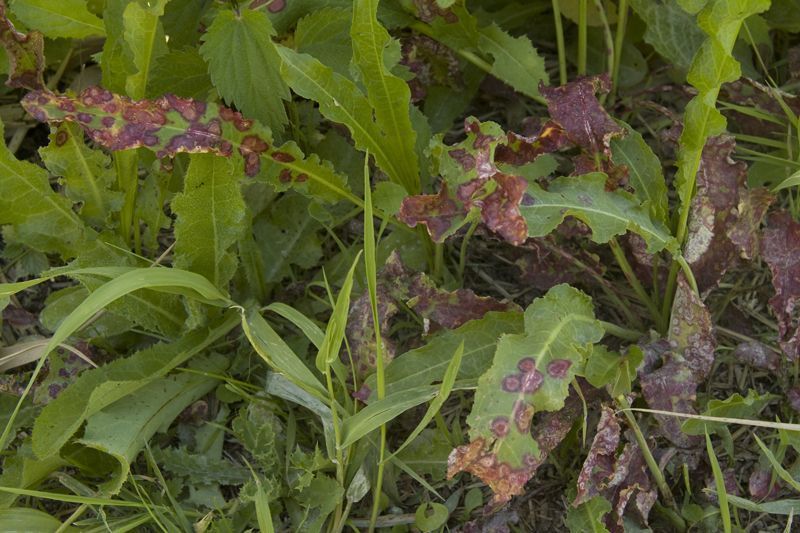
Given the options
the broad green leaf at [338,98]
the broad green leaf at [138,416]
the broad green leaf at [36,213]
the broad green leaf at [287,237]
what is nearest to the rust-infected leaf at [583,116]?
the broad green leaf at [338,98]

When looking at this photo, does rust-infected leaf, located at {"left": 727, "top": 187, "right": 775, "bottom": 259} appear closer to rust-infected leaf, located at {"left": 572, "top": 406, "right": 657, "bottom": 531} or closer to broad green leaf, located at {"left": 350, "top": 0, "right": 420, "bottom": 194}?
rust-infected leaf, located at {"left": 572, "top": 406, "right": 657, "bottom": 531}

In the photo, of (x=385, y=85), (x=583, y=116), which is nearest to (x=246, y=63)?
(x=385, y=85)

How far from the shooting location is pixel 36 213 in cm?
189

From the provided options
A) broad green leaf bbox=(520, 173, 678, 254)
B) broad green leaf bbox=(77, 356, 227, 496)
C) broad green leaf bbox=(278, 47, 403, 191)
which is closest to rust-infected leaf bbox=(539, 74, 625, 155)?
broad green leaf bbox=(520, 173, 678, 254)

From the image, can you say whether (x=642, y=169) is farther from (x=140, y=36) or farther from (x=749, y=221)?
(x=140, y=36)

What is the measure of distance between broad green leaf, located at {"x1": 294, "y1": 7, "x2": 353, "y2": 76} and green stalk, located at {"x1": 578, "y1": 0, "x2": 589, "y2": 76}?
504 millimetres

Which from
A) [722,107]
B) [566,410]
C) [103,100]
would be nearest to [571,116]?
[722,107]

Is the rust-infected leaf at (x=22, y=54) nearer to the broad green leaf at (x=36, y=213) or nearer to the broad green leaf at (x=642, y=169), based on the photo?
the broad green leaf at (x=36, y=213)

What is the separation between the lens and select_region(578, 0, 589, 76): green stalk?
199cm

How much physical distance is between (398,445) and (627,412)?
1.54 ft

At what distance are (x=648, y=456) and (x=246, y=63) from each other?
1.08 metres

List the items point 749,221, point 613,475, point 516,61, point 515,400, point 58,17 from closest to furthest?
point 515,400 → point 613,475 → point 749,221 → point 58,17 → point 516,61

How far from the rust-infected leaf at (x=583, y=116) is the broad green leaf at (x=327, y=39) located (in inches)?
16.8

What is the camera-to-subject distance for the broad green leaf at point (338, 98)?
1.76 metres
